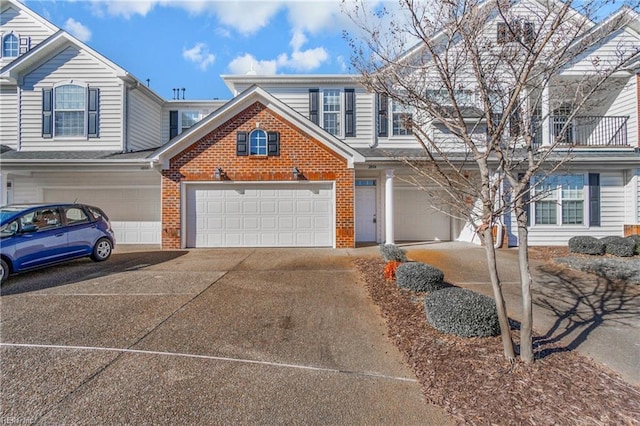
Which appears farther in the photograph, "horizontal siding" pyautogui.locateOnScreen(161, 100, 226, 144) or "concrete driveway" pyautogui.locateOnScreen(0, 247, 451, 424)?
"horizontal siding" pyautogui.locateOnScreen(161, 100, 226, 144)

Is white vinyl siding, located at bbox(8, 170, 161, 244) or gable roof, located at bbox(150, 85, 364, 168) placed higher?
gable roof, located at bbox(150, 85, 364, 168)

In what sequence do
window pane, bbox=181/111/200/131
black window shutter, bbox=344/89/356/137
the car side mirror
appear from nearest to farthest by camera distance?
1. the car side mirror
2. black window shutter, bbox=344/89/356/137
3. window pane, bbox=181/111/200/131

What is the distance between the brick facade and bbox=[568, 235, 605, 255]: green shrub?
6753mm

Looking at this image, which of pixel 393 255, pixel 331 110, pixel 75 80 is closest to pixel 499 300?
pixel 393 255

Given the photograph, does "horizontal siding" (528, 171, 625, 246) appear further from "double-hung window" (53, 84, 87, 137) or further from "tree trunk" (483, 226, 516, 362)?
"double-hung window" (53, 84, 87, 137)

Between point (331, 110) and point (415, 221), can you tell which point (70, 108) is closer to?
point (331, 110)

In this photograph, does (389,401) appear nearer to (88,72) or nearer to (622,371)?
(622,371)

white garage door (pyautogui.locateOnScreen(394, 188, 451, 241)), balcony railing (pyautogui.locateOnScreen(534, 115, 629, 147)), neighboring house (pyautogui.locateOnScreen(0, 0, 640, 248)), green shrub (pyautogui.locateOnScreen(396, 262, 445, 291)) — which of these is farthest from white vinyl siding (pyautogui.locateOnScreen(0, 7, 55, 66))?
balcony railing (pyautogui.locateOnScreen(534, 115, 629, 147))

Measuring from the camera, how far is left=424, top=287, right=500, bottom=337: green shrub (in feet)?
11.9

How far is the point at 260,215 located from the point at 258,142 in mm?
2424

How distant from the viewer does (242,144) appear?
10109 mm

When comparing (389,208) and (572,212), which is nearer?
(389,208)

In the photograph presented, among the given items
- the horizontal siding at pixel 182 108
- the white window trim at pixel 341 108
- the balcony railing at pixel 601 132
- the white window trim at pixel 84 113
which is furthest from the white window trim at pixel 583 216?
the white window trim at pixel 84 113

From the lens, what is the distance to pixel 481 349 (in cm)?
337
